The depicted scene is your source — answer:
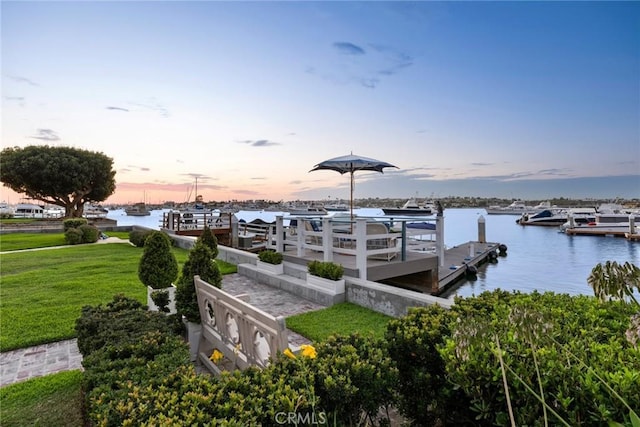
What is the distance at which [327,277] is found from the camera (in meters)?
6.28

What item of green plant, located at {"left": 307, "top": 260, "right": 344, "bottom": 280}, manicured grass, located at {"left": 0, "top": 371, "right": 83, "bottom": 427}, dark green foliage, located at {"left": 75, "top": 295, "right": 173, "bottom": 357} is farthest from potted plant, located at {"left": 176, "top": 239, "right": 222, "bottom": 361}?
green plant, located at {"left": 307, "top": 260, "right": 344, "bottom": 280}

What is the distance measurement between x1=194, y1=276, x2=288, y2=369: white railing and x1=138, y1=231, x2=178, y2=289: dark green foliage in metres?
1.53

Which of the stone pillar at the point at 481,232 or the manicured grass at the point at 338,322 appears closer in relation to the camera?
the manicured grass at the point at 338,322

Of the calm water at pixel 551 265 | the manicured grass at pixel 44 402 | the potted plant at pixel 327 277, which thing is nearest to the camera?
the manicured grass at pixel 44 402

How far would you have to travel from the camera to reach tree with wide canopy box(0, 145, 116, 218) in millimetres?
25938

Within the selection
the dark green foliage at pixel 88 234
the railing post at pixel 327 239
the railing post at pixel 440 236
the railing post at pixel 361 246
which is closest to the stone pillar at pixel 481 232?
the railing post at pixel 440 236

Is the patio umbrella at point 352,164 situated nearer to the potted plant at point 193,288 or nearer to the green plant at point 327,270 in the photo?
the green plant at point 327,270

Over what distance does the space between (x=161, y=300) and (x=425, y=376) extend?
430 centimetres

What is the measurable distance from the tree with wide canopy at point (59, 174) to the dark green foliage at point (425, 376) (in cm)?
3406

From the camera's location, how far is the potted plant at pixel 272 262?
26.0ft

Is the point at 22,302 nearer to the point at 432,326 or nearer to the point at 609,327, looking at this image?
the point at 432,326

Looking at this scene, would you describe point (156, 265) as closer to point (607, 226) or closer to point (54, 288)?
point (54, 288)

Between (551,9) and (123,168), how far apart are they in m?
36.3

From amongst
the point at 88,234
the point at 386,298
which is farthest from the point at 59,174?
the point at 386,298
